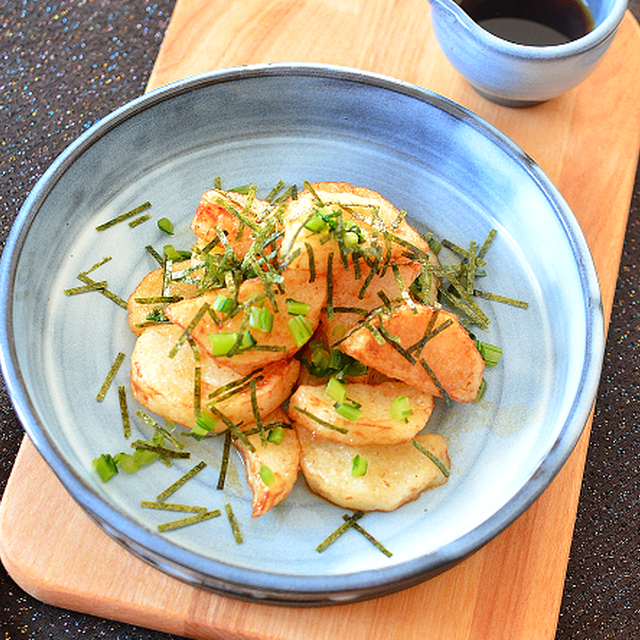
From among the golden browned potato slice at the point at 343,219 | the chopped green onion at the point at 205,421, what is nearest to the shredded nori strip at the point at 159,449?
the chopped green onion at the point at 205,421

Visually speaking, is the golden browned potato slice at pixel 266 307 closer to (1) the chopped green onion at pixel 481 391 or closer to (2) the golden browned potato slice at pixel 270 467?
(2) the golden browned potato slice at pixel 270 467

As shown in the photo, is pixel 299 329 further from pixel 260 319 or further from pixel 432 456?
pixel 432 456

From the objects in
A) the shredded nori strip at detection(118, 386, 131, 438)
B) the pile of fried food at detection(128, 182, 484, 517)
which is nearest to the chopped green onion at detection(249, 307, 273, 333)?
the pile of fried food at detection(128, 182, 484, 517)

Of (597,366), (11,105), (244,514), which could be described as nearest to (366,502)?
(244,514)

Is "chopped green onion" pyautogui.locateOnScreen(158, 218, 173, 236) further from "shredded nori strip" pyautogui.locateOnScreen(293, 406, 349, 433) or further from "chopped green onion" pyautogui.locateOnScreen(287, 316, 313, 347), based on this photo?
"shredded nori strip" pyautogui.locateOnScreen(293, 406, 349, 433)

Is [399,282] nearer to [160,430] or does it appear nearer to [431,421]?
[431,421]

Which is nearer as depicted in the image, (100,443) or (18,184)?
(100,443)
